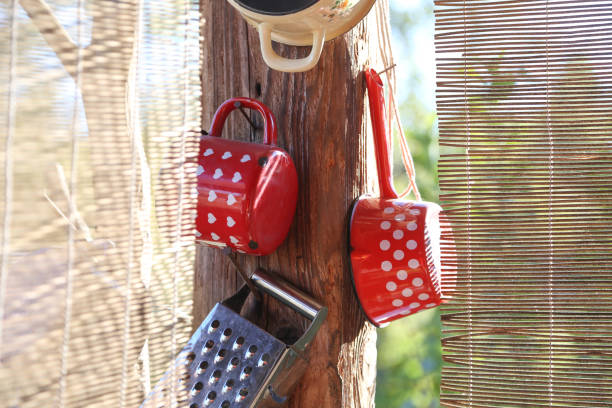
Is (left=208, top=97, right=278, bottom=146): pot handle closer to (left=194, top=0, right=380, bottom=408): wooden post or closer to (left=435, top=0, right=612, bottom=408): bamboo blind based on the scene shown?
(left=194, top=0, right=380, bottom=408): wooden post

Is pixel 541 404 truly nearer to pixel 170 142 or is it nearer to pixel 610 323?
pixel 610 323

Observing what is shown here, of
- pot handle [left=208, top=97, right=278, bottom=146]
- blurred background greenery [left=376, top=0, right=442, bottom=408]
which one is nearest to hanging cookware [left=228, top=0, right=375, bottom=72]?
pot handle [left=208, top=97, right=278, bottom=146]

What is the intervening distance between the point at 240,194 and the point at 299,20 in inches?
9.1

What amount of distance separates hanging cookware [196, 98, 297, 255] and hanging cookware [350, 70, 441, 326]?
0.14 metres

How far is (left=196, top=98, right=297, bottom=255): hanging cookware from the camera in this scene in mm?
684

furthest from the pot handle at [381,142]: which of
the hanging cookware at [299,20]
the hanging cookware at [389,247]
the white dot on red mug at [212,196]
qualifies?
the white dot on red mug at [212,196]

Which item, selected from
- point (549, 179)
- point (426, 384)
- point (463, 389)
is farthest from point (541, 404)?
point (426, 384)

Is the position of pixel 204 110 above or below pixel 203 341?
above

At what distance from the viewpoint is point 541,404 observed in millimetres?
720

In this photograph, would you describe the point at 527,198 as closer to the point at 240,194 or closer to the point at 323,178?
the point at 323,178

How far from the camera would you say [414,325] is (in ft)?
15.8

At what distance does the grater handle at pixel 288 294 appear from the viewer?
2.47ft

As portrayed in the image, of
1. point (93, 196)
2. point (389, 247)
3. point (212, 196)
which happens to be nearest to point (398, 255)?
point (389, 247)

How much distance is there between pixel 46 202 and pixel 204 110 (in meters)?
0.53
